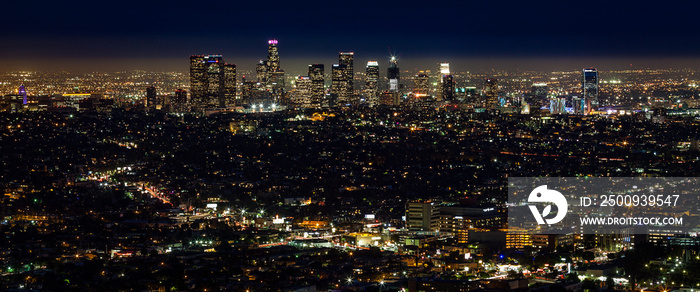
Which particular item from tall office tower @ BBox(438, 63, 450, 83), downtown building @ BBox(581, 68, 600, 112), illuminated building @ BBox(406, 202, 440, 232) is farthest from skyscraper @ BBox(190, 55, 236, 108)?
illuminated building @ BBox(406, 202, 440, 232)

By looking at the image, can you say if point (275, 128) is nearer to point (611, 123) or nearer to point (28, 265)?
point (611, 123)

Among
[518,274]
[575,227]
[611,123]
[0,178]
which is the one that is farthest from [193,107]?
[518,274]

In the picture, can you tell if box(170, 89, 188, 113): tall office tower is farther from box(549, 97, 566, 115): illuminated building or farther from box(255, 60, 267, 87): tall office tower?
box(549, 97, 566, 115): illuminated building

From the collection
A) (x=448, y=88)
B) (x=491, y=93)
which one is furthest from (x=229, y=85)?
(x=491, y=93)

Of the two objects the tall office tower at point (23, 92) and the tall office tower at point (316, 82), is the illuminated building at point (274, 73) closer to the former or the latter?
the tall office tower at point (316, 82)

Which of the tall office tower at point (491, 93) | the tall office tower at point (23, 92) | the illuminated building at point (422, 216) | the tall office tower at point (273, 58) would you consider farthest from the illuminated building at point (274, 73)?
the illuminated building at point (422, 216)
